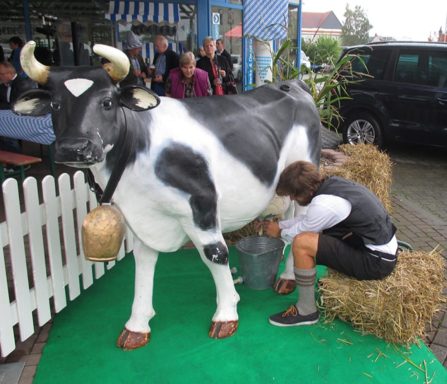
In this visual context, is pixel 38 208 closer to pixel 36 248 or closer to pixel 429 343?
pixel 36 248

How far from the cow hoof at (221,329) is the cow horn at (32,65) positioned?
1641 mm

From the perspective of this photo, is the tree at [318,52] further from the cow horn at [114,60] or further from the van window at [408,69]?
the cow horn at [114,60]

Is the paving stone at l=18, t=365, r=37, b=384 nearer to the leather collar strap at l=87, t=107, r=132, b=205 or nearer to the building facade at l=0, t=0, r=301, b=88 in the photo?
the leather collar strap at l=87, t=107, r=132, b=205

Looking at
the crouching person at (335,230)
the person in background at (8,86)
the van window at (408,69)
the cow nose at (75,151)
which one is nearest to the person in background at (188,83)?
the person in background at (8,86)

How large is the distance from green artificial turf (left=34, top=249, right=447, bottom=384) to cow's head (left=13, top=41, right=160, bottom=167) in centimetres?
123

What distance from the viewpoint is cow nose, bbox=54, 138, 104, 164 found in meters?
1.94

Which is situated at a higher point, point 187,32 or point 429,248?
point 187,32

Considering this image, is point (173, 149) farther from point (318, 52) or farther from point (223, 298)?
point (318, 52)

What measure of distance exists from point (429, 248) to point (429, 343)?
1589mm

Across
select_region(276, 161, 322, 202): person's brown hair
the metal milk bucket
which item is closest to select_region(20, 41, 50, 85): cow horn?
select_region(276, 161, 322, 202): person's brown hair

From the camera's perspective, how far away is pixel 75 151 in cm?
194

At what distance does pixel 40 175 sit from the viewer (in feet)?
21.5

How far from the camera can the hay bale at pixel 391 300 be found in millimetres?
2734

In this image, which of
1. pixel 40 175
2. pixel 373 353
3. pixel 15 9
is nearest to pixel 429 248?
pixel 373 353
